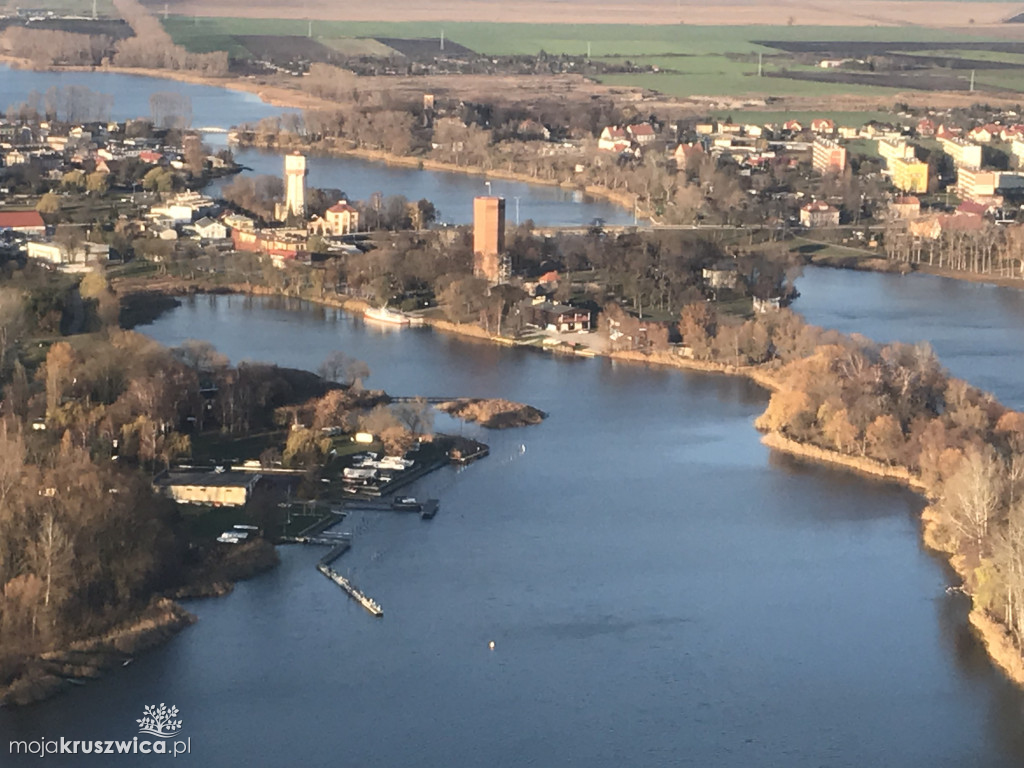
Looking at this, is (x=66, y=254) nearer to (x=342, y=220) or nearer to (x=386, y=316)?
(x=342, y=220)

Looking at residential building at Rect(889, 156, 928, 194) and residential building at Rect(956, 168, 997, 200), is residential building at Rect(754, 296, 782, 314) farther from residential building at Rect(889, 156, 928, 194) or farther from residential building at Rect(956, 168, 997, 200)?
residential building at Rect(889, 156, 928, 194)

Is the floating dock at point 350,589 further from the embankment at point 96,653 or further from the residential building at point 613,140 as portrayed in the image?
the residential building at point 613,140

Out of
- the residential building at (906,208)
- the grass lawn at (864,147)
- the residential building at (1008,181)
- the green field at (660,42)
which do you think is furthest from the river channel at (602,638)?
the green field at (660,42)

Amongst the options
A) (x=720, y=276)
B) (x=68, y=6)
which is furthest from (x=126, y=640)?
(x=68, y=6)

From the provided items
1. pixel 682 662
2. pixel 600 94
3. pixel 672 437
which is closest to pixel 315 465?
pixel 672 437

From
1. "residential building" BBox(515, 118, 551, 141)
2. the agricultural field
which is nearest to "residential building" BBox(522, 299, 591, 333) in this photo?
"residential building" BBox(515, 118, 551, 141)

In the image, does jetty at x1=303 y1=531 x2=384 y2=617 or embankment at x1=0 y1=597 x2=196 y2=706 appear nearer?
embankment at x1=0 y1=597 x2=196 y2=706
